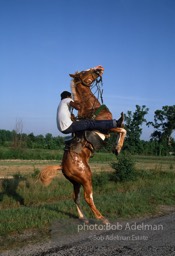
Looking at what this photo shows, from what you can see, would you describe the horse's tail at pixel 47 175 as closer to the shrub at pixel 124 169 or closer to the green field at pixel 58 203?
the green field at pixel 58 203

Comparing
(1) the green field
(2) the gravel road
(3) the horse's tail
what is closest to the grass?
(1) the green field

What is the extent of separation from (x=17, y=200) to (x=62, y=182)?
3347mm

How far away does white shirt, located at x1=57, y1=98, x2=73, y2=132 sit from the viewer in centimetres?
618

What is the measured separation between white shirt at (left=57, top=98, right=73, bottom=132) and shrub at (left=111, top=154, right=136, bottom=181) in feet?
27.7

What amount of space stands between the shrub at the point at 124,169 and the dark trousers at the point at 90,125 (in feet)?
27.3

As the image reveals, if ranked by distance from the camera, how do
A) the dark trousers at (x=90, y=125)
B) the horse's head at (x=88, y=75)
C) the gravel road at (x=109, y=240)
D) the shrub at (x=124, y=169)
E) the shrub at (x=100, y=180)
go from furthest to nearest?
the shrub at (x=124, y=169) → the shrub at (x=100, y=180) → the horse's head at (x=88, y=75) → the dark trousers at (x=90, y=125) → the gravel road at (x=109, y=240)

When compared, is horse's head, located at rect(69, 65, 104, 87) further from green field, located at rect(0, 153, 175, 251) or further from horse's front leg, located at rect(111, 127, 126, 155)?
green field, located at rect(0, 153, 175, 251)

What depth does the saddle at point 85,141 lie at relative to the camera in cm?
637

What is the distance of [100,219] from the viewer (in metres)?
6.21

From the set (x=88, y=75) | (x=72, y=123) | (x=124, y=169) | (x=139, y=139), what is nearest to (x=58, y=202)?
(x=72, y=123)

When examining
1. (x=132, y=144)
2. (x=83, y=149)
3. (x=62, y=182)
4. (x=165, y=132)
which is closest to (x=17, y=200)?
(x=62, y=182)

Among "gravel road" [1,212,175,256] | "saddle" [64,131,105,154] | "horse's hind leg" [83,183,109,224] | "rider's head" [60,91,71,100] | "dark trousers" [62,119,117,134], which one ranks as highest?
"rider's head" [60,91,71,100]

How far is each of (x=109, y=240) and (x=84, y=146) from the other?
6.09 ft

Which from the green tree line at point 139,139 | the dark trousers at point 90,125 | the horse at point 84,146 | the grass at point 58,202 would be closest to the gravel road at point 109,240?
the horse at point 84,146
